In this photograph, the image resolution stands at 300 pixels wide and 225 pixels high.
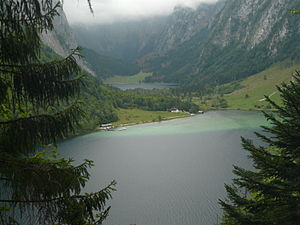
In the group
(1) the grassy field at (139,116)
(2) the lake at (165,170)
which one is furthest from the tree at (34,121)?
(1) the grassy field at (139,116)

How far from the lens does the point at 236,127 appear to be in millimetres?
113500

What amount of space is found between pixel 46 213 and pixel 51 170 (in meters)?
0.97

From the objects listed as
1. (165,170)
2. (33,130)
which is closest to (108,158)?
(165,170)

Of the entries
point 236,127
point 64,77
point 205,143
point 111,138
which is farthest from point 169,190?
point 236,127

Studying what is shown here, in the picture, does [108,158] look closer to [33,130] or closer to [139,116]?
[33,130]

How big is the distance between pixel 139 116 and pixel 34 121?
164m

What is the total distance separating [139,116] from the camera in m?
171

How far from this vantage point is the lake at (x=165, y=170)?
45.6 meters

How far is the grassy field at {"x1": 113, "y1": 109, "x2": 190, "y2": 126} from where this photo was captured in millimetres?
155337

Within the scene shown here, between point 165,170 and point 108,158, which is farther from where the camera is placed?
point 108,158

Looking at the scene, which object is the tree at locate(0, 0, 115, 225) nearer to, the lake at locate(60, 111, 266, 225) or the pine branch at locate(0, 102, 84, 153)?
the pine branch at locate(0, 102, 84, 153)

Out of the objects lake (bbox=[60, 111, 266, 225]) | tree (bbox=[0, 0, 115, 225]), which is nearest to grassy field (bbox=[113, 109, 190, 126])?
lake (bbox=[60, 111, 266, 225])

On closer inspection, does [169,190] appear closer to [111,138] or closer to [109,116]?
[111,138]

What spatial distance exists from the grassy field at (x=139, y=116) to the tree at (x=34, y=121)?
14290cm
